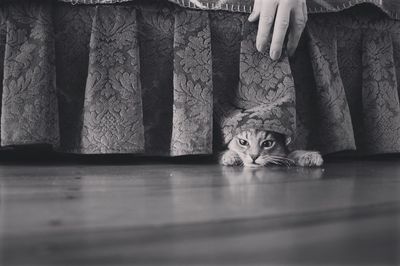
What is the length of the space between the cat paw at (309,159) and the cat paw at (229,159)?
0.51 ft

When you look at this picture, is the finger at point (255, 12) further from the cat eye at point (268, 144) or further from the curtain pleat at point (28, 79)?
the curtain pleat at point (28, 79)

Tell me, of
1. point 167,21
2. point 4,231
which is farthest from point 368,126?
point 4,231

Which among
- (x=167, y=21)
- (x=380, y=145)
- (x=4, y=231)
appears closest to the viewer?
(x=4, y=231)

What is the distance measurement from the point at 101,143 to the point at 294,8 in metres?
0.57

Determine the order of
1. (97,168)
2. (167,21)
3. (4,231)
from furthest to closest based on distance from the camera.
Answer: (167,21) → (97,168) → (4,231)

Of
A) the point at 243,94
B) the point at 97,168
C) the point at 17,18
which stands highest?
the point at 17,18

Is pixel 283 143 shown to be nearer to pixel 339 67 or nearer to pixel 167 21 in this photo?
pixel 339 67

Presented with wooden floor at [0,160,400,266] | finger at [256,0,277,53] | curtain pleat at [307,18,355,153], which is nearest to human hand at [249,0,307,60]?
finger at [256,0,277,53]

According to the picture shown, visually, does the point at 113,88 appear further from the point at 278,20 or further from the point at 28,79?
the point at 278,20

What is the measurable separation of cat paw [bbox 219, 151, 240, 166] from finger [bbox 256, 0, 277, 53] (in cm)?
28

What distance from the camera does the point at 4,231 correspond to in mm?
476

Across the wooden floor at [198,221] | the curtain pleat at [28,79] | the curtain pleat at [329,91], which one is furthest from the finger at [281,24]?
the curtain pleat at [28,79]

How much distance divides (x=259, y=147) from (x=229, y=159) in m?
0.09

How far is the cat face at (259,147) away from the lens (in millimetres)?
1235
